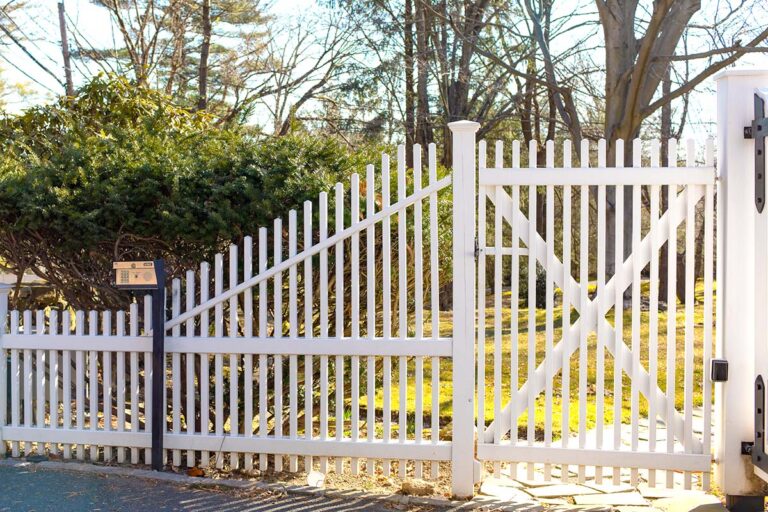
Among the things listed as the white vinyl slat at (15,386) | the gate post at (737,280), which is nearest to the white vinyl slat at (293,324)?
the white vinyl slat at (15,386)

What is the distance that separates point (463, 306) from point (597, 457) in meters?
1.22

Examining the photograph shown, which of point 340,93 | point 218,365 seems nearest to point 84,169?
point 218,365

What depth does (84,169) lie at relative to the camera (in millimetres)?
5230

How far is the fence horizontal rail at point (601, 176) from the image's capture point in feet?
14.5

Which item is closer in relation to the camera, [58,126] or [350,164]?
[350,164]

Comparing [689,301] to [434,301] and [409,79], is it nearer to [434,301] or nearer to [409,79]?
[434,301]

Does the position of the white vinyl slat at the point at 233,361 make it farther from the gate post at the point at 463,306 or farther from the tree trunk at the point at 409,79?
the tree trunk at the point at 409,79

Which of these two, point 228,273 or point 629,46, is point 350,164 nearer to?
point 228,273

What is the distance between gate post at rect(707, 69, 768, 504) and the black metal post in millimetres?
3449

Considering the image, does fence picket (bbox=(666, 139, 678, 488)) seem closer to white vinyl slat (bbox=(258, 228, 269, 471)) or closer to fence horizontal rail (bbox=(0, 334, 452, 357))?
fence horizontal rail (bbox=(0, 334, 452, 357))

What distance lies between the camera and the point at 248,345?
15.9 ft

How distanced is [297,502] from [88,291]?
2.32 m

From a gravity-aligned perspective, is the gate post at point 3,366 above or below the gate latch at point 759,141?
below

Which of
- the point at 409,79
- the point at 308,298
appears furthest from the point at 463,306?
the point at 409,79
